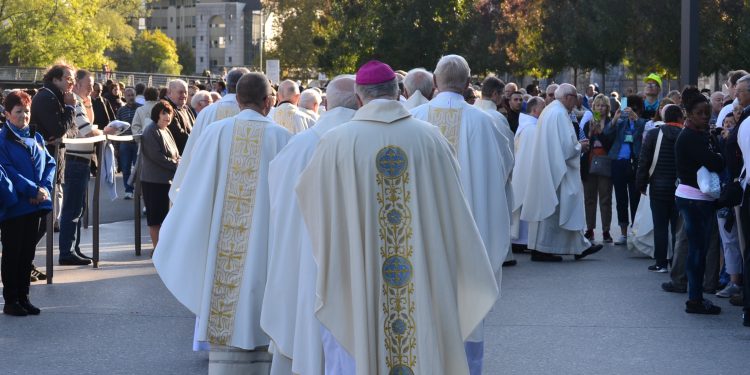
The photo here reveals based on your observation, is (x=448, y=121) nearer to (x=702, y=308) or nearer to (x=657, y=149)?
(x=702, y=308)

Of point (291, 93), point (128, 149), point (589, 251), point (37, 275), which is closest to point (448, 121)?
point (291, 93)

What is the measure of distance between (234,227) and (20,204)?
10.7 ft

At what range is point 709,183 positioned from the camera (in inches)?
421

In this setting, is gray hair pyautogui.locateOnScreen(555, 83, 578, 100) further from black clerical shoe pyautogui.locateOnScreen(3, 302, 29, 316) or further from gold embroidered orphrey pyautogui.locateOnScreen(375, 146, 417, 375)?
gold embroidered orphrey pyautogui.locateOnScreen(375, 146, 417, 375)

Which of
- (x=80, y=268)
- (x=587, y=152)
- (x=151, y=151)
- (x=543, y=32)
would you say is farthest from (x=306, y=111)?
(x=543, y=32)

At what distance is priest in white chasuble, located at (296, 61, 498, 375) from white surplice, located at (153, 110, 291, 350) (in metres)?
1.84

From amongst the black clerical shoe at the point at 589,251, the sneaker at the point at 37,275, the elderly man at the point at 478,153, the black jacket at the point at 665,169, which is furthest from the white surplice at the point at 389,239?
the black clerical shoe at the point at 589,251

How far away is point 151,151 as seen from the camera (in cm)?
1360

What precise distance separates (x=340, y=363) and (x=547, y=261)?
8842mm

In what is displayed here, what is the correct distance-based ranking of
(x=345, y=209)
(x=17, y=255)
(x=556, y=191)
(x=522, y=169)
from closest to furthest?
1. (x=345, y=209)
2. (x=17, y=255)
3. (x=556, y=191)
4. (x=522, y=169)

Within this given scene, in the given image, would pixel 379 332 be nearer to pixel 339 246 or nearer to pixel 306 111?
pixel 339 246

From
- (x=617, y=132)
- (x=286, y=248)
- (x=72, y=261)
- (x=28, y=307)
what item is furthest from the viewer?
(x=617, y=132)

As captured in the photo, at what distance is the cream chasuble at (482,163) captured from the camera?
Answer: 9.15 m

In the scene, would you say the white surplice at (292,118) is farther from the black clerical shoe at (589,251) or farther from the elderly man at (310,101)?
the black clerical shoe at (589,251)
